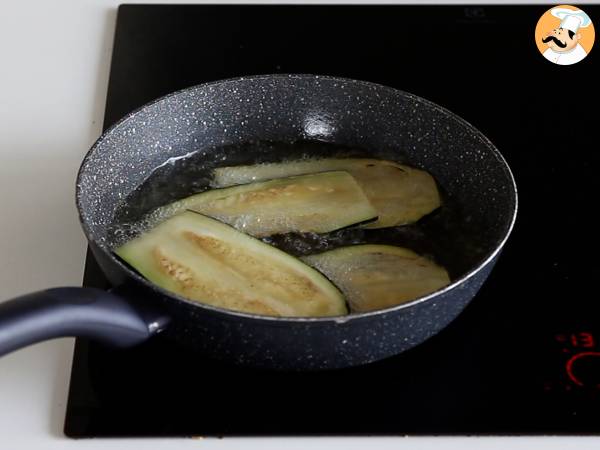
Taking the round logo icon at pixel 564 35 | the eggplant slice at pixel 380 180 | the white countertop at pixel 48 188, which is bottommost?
the white countertop at pixel 48 188

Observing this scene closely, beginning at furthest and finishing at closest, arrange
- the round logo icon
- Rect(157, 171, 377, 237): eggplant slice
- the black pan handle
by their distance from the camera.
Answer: the round logo icon
Rect(157, 171, 377, 237): eggplant slice
the black pan handle

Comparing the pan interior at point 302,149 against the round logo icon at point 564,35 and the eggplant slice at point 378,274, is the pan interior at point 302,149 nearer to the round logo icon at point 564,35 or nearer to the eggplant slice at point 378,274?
the eggplant slice at point 378,274

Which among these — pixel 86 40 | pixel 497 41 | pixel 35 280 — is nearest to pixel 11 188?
pixel 35 280

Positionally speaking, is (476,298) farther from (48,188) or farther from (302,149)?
(48,188)

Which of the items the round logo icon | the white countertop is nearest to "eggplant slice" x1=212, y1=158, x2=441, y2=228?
the white countertop

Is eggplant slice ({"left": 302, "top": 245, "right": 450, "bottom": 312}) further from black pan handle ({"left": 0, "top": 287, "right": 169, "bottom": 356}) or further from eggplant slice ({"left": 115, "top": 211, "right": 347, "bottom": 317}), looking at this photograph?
black pan handle ({"left": 0, "top": 287, "right": 169, "bottom": 356})

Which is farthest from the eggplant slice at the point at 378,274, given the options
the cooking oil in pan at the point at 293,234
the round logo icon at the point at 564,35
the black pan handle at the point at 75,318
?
the round logo icon at the point at 564,35

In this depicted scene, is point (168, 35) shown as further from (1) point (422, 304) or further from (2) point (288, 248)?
(1) point (422, 304)

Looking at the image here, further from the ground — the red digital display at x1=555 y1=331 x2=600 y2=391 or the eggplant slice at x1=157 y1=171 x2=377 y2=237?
the eggplant slice at x1=157 y1=171 x2=377 y2=237
